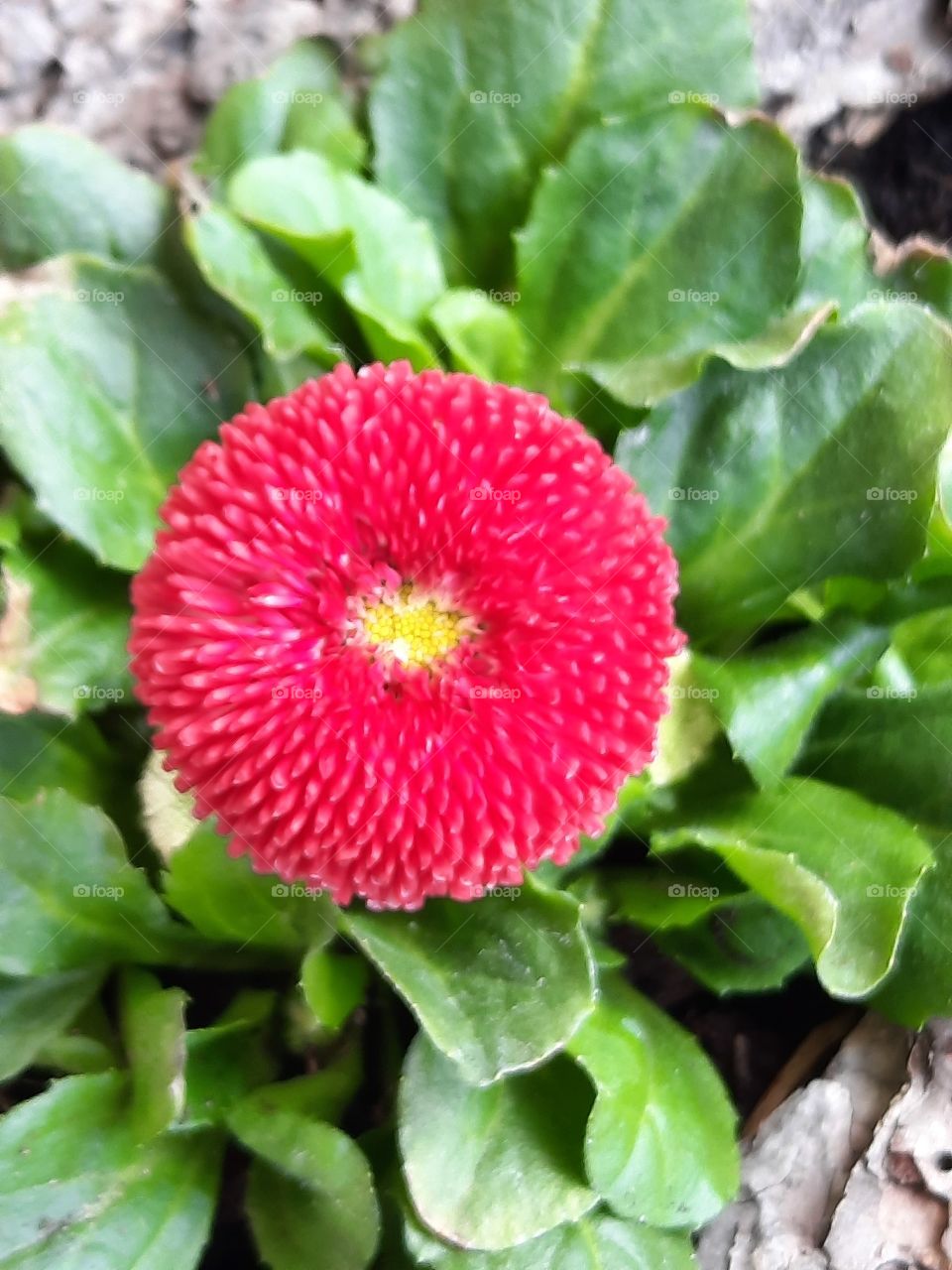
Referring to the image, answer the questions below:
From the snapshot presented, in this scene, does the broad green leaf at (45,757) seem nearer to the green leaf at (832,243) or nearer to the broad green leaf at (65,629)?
the broad green leaf at (65,629)

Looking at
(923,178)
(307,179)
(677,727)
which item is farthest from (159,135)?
(923,178)

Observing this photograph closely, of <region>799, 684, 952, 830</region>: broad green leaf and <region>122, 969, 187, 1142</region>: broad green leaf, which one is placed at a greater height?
<region>799, 684, 952, 830</region>: broad green leaf

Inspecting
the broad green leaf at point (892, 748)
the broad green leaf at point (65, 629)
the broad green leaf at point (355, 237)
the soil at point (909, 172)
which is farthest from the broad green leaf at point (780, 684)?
the soil at point (909, 172)

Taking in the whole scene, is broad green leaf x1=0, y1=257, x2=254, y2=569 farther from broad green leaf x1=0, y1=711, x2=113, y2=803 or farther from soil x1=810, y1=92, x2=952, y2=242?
soil x1=810, y1=92, x2=952, y2=242

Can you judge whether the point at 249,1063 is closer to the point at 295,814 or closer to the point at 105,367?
the point at 295,814

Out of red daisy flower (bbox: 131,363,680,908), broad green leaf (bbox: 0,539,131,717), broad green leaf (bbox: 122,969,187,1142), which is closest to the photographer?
red daisy flower (bbox: 131,363,680,908)

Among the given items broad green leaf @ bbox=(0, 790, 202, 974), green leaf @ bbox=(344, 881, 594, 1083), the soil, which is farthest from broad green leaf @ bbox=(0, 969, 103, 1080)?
the soil
